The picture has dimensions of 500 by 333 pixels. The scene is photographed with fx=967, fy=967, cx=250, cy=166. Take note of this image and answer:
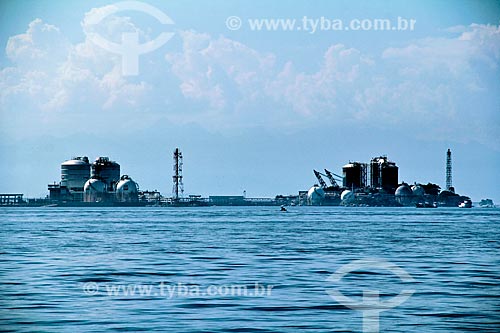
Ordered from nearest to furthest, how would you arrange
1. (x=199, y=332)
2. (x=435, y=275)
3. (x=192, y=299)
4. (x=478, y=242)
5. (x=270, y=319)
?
(x=199, y=332) < (x=270, y=319) < (x=192, y=299) < (x=435, y=275) < (x=478, y=242)

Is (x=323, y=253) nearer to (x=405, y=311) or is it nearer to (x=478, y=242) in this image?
(x=478, y=242)

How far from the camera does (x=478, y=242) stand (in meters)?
76.4

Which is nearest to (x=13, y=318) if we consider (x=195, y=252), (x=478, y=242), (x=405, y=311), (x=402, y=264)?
(x=405, y=311)

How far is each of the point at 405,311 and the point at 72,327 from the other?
11.3 metres

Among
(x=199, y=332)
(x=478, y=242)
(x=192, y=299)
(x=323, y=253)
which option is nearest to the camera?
(x=199, y=332)

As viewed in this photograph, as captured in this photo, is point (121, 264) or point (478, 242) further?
point (478, 242)

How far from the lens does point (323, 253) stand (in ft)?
203

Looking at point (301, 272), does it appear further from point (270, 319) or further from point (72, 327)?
point (72, 327)

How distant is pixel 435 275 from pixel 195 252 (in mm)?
21547
